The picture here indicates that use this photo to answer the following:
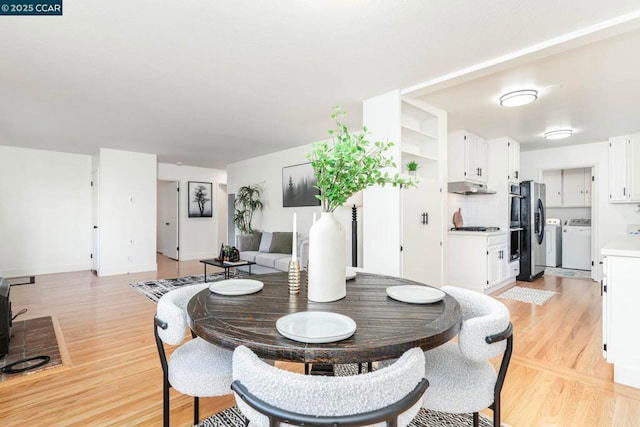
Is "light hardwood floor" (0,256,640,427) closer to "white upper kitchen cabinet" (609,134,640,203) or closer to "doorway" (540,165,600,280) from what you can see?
"white upper kitchen cabinet" (609,134,640,203)

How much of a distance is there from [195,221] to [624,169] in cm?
862

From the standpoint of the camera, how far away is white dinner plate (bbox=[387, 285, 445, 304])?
1354mm

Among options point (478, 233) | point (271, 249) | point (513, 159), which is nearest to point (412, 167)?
point (478, 233)

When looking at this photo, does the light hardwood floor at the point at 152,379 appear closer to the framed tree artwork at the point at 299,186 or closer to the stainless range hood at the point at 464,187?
the stainless range hood at the point at 464,187

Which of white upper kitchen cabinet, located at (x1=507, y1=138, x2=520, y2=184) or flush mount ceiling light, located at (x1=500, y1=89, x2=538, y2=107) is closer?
flush mount ceiling light, located at (x1=500, y1=89, x2=538, y2=107)

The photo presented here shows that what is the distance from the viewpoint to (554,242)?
6555mm

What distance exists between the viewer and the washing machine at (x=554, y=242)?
6.56 metres

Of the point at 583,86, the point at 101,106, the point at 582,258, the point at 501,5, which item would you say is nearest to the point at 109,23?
the point at 101,106

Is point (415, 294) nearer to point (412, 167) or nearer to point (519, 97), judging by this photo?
point (412, 167)

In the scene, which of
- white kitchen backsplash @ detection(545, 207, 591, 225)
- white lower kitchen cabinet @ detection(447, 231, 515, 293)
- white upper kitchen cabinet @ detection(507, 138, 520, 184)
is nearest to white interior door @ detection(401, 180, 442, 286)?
white lower kitchen cabinet @ detection(447, 231, 515, 293)

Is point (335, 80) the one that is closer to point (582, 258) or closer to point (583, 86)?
point (583, 86)

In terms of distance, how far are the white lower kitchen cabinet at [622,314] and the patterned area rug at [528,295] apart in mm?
1990

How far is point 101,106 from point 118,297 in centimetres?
249

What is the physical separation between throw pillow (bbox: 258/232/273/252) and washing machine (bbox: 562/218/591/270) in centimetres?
606
